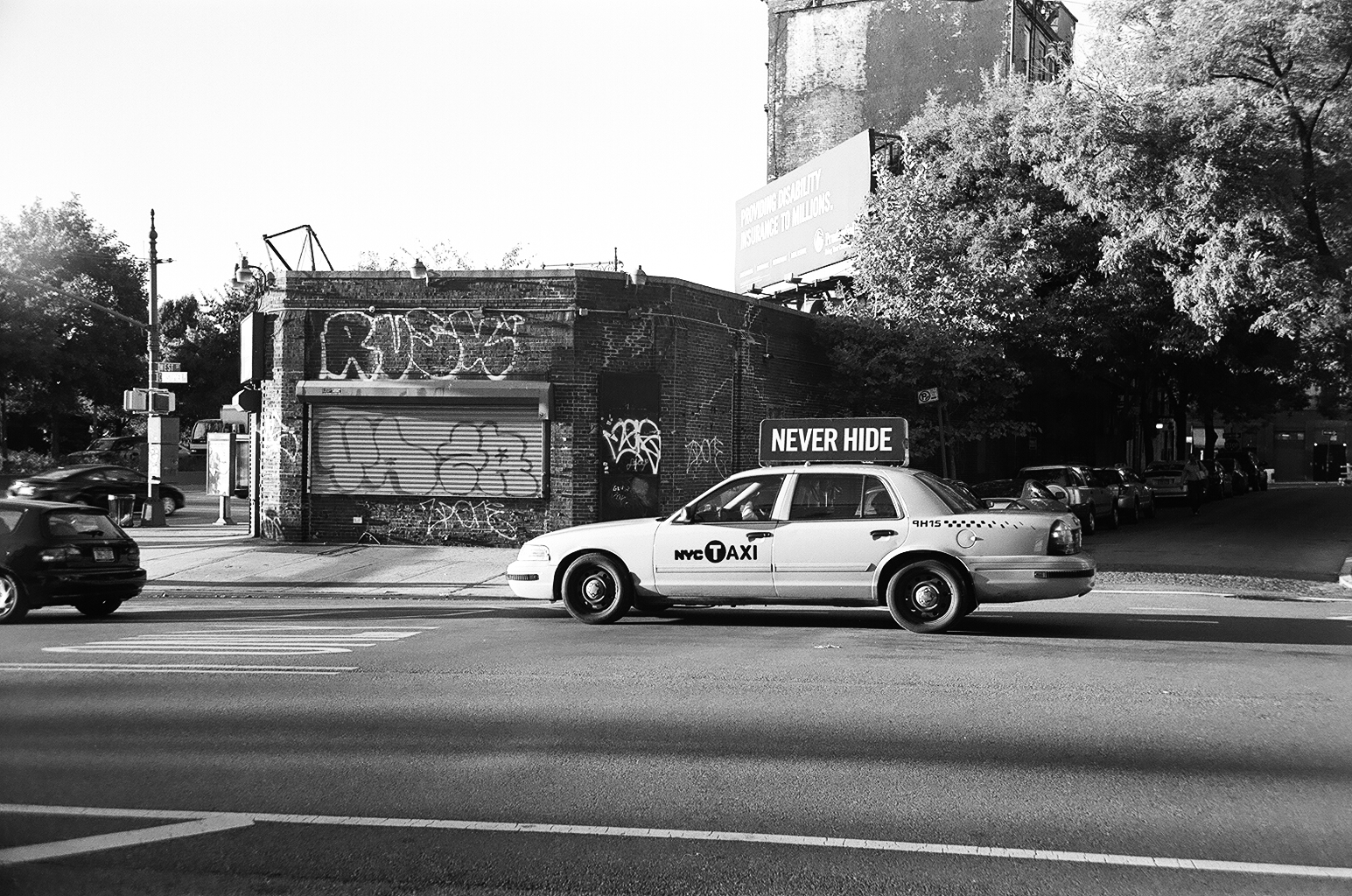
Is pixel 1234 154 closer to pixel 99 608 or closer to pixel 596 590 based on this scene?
pixel 596 590

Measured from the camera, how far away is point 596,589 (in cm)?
1133

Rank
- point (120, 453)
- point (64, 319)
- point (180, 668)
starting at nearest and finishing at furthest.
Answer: point (180, 668) < point (120, 453) < point (64, 319)

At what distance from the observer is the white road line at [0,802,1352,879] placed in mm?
4438

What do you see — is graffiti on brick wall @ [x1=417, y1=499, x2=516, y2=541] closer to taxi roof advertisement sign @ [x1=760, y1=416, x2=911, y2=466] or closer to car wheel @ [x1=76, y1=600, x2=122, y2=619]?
car wheel @ [x1=76, y1=600, x2=122, y2=619]

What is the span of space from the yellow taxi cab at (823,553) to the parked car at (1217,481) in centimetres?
3550

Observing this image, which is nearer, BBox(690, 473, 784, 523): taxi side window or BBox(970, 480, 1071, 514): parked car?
BBox(690, 473, 784, 523): taxi side window

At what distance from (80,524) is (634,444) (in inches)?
374

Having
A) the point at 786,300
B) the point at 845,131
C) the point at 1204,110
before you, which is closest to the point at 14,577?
the point at 1204,110

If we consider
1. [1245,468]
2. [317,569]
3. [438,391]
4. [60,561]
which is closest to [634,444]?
[438,391]

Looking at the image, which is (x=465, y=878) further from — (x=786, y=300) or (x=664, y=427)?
(x=786, y=300)

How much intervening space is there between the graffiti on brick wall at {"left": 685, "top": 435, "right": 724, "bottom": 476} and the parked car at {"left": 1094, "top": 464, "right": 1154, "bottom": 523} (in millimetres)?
11426

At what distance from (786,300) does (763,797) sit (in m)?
31.1

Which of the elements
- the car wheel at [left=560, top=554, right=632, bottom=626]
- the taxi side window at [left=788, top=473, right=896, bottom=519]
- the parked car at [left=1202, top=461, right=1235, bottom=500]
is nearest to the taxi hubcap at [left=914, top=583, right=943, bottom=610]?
the taxi side window at [left=788, top=473, right=896, bottom=519]

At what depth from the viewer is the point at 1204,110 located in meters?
18.7
